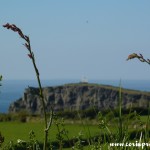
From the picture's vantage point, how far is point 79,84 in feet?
120

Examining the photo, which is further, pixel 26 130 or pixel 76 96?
pixel 76 96

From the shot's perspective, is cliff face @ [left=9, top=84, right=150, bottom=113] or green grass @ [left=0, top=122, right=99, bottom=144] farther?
cliff face @ [left=9, top=84, right=150, bottom=113]

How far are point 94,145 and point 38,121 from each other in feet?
60.5

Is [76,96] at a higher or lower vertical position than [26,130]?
higher

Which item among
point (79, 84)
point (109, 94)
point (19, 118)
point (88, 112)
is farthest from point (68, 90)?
point (88, 112)

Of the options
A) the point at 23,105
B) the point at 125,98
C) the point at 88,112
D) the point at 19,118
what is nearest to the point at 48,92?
A: the point at 23,105

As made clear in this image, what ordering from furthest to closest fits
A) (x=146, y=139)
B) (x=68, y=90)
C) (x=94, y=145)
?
(x=68, y=90), (x=94, y=145), (x=146, y=139)

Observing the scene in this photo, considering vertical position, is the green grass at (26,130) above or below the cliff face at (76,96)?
below

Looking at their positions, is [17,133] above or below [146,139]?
below

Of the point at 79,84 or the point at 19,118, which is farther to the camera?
the point at 79,84

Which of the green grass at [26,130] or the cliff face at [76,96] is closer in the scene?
the green grass at [26,130]

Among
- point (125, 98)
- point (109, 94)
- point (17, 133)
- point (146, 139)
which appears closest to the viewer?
point (146, 139)

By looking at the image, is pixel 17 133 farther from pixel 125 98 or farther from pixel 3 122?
pixel 125 98

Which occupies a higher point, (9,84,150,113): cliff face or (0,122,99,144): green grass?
(9,84,150,113): cliff face
